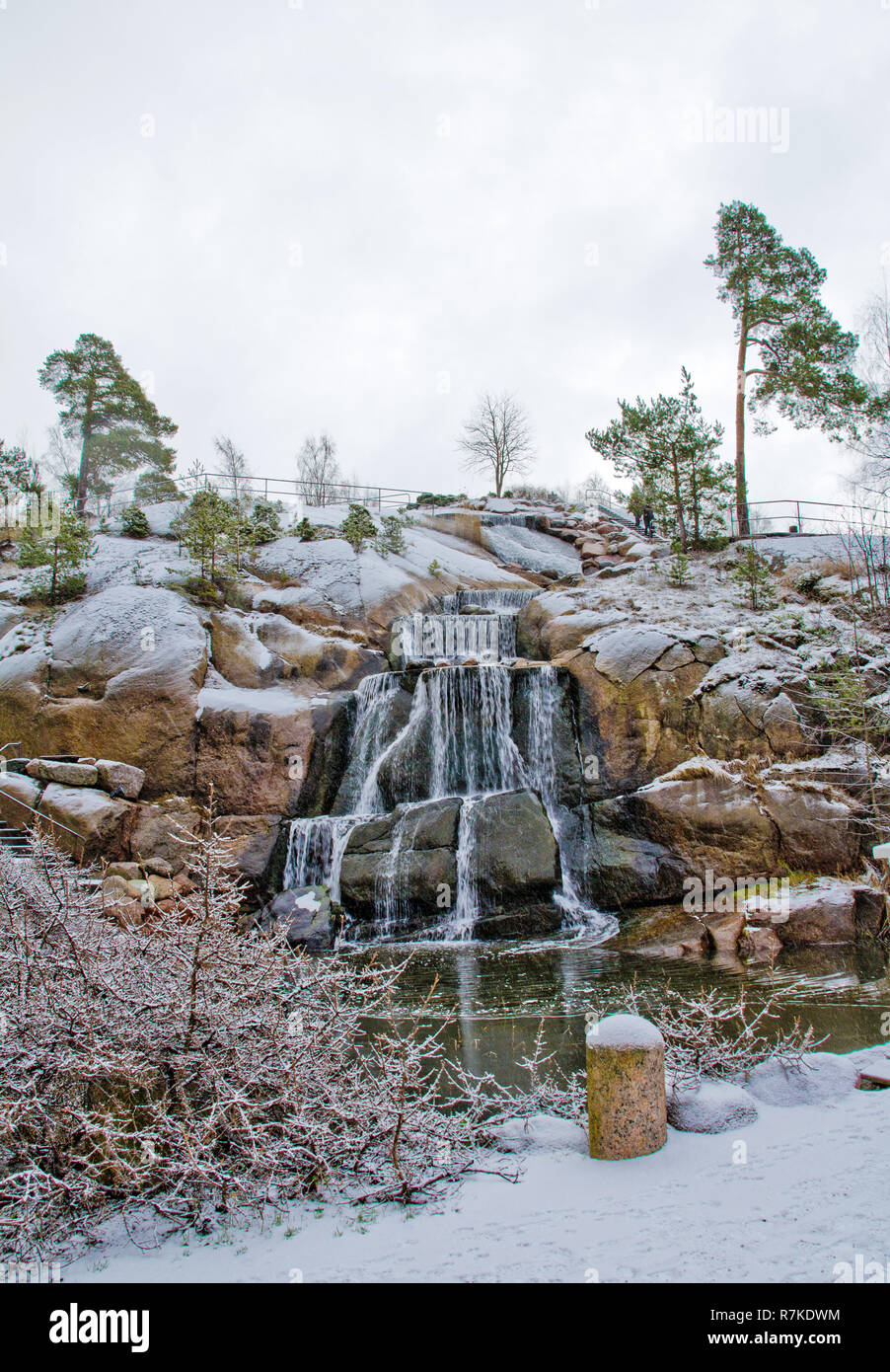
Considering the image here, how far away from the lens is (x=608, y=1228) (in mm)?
3000

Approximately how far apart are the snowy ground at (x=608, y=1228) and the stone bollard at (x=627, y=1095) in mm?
87

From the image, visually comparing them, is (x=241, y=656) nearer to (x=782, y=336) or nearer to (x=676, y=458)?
(x=676, y=458)

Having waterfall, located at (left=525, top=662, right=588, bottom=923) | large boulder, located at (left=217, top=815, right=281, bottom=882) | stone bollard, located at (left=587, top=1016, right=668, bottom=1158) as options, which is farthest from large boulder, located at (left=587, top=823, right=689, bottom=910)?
stone bollard, located at (left=587, top=1016, right=668, bottom=1158)

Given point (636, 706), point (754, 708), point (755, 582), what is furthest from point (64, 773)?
point (755, 582)

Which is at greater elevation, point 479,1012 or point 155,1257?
point 155,1257

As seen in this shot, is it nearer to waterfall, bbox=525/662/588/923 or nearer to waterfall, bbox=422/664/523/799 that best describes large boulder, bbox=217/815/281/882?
waterfall, bbox=422/664/523/799

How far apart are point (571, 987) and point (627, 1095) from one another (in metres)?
4.83

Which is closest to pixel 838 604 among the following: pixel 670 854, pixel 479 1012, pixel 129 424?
pixel 670 854

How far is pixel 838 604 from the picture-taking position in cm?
1670

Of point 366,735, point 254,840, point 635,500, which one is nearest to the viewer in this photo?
point 254,840
